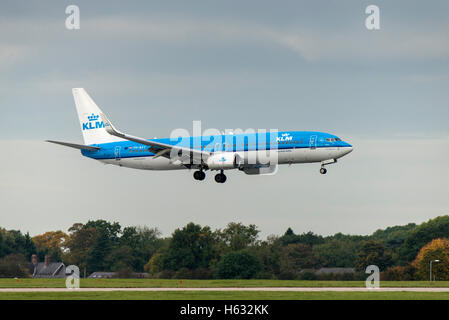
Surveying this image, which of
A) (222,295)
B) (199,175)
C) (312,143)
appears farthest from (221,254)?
(222,295)

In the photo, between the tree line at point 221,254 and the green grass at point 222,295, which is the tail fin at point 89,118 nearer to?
the tree line at point 221,254

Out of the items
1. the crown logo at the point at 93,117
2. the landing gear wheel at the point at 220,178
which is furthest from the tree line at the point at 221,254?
the crown logo at the point at 93,117

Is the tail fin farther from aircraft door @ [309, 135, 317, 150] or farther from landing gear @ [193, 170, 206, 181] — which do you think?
aircraft door @ [309, 135, 317, 150]

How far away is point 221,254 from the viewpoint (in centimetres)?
11831

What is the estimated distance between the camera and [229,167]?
88.4 metres

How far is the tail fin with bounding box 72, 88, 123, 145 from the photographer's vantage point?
107 m

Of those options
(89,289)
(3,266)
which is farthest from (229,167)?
(3,266)

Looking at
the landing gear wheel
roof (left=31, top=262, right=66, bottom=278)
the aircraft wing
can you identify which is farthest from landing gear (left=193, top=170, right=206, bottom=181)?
roof (left=31, top=262, right=66, bottom=278)

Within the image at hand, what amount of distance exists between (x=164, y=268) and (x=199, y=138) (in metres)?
25.9

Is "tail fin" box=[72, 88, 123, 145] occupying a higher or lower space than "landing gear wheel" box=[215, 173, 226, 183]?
higher

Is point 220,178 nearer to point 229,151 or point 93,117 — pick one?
point 229,151

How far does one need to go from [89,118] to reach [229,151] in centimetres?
3025
